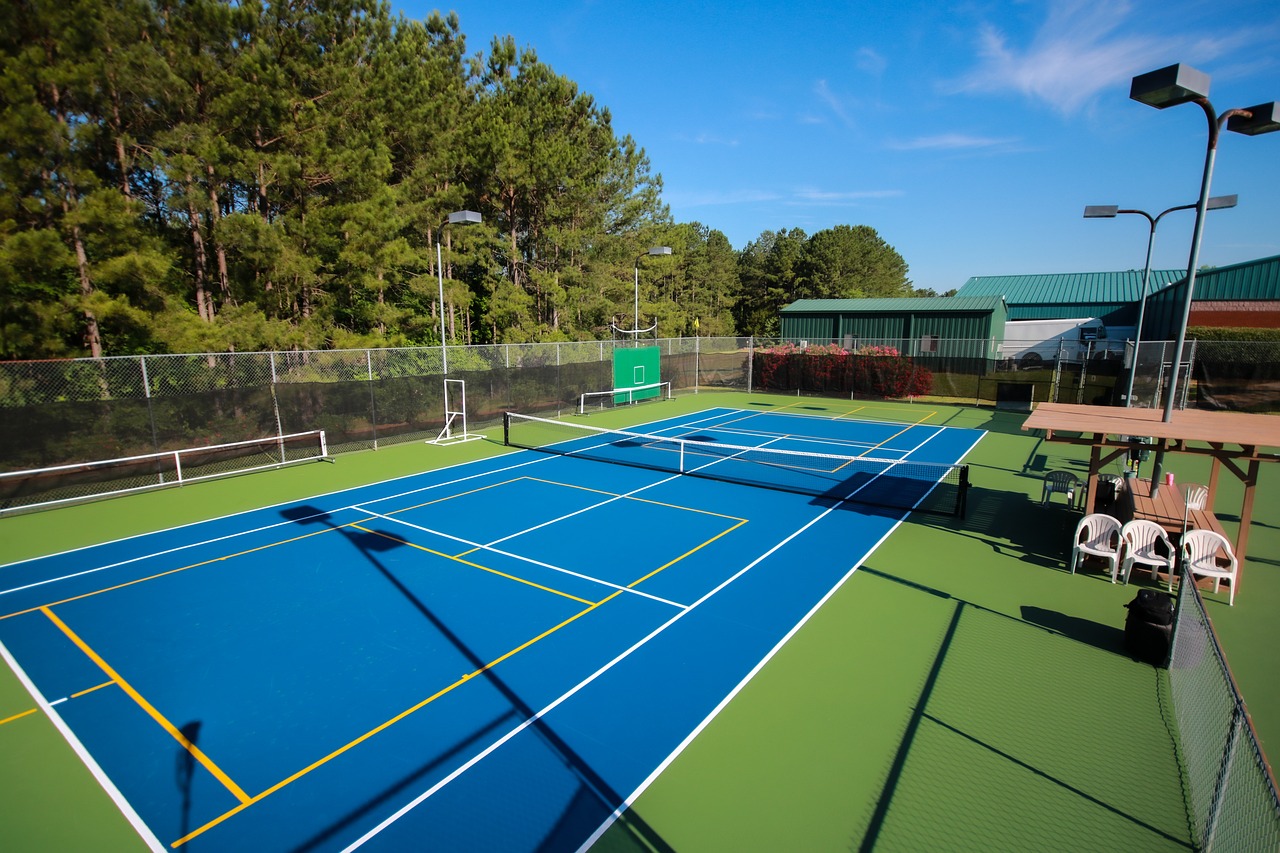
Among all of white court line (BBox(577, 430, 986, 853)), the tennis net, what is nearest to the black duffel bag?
white court line (BBox(577, 430, 986, 853))

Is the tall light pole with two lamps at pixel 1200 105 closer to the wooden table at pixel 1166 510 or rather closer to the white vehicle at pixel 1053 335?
the wooden table at pixel 1166 510

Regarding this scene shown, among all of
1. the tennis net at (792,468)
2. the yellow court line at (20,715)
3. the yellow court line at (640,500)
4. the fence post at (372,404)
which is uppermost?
the fence post at (372,404)

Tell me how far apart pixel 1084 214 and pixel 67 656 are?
20.6 metres

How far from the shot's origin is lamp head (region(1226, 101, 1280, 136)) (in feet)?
26.9

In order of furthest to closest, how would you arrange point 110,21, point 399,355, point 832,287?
point 832,287
point 399,355
point 110,21

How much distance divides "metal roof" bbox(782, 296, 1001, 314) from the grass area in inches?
1333

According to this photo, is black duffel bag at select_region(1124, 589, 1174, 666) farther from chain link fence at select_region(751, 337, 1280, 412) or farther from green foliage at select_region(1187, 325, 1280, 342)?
green foliage at select_region(1187, 325, 1280, 342)

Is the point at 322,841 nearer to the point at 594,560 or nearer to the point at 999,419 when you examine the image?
the point at 594,560

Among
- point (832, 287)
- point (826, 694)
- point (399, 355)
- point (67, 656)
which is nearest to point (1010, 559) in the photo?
point (826, 694)

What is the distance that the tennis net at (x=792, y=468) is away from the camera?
44.6 ft

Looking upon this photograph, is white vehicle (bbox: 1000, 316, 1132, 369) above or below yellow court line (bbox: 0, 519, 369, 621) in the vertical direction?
above

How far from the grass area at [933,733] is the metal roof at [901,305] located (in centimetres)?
3387

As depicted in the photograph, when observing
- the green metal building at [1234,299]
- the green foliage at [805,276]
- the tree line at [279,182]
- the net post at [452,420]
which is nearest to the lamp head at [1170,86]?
the net post at [452,420]

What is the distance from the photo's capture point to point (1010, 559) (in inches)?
399
